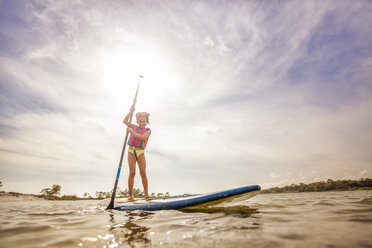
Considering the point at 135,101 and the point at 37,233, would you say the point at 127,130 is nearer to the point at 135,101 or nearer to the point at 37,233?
the point at 135,101

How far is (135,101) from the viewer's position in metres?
6.91

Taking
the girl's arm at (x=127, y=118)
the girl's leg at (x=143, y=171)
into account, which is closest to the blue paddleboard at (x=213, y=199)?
the girl's leg at (x=143, y=171)

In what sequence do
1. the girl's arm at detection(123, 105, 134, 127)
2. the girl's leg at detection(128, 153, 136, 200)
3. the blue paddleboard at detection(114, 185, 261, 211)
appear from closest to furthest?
the blue paddleboard at detection(114, 185, 261, 211) < the girl's leg at detection(128, 153, 136, 200) < the girl's arm at detection(123, 105, 134, 127)

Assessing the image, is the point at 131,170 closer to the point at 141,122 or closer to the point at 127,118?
the point at 141,122

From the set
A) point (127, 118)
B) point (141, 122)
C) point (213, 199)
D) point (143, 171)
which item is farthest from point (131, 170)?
point (213, 199)

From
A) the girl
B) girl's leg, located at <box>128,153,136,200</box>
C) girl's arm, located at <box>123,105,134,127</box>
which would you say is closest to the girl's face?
the girl

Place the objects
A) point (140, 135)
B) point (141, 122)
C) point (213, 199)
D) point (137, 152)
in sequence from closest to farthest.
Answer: point (213, 199), point (140, 135), point (137, 152), point (141, 122)

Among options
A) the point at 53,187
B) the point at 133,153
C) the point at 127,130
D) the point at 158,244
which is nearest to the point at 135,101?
the point at 127,130

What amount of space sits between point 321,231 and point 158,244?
1.77 meters

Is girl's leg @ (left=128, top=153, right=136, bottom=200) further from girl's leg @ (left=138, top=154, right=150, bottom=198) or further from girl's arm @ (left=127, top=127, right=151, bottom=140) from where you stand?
girl's arm @ (left=127, top=127, right=151, bottom=140)

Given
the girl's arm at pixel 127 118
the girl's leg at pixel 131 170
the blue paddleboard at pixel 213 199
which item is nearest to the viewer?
the blue paddleboard at pixel 213 199

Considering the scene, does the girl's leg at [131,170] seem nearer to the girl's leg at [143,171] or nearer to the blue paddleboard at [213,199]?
the girl's leg at [143,171]

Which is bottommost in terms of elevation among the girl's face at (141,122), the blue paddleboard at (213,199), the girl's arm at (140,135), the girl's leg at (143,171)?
the blue paddleboard at (213,199)

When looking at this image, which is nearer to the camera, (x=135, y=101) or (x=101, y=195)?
(x=135, y=101)
